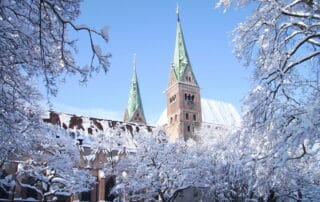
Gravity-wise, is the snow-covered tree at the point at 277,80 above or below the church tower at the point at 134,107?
below

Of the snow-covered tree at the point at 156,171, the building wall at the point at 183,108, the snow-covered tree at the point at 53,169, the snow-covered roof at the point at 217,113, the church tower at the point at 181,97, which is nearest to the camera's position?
the snow-covered tree at the point at 156,171

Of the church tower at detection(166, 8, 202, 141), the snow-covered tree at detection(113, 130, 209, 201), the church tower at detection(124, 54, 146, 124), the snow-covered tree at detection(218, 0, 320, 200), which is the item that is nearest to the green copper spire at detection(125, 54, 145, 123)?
the church tower at detection(124, 54, 146, 124)

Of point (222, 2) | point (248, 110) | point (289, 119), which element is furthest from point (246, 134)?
point (222, 2)

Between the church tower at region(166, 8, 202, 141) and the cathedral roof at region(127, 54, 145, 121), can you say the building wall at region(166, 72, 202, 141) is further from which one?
the cathedral roof at region(127, 54, 145, 121)

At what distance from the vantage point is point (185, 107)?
2281 inches

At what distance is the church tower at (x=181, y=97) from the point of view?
56500 millimetres

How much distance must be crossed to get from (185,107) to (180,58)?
9600 mm

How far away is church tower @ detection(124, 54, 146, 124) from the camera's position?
68387 mm

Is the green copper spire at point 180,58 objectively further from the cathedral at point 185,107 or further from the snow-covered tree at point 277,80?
the snow-covered tree at point 277,80

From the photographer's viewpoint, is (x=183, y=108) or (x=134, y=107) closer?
(x=183, y=108)

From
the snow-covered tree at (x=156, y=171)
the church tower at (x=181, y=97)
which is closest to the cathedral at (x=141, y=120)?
the church tower at (x=181, y=97)

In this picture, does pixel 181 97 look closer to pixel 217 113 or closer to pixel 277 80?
pixel 217 113

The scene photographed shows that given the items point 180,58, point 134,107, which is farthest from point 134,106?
point 180,58

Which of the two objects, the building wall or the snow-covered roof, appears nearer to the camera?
the building wall
